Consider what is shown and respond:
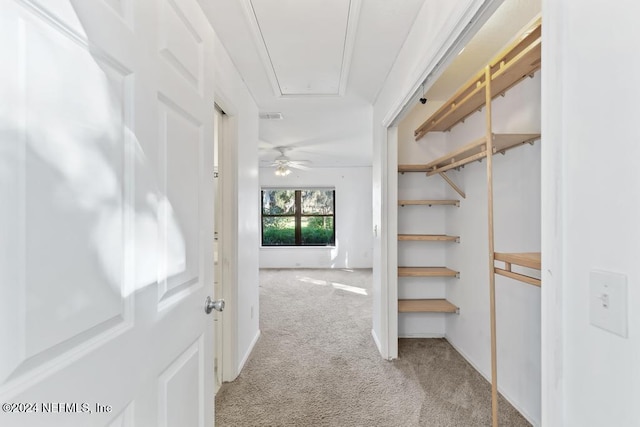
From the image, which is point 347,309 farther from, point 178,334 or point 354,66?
point 178,334

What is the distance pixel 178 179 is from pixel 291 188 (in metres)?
6.32

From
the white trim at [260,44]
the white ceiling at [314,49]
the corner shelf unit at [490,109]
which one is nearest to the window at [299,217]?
the white ceiling at [314,49]

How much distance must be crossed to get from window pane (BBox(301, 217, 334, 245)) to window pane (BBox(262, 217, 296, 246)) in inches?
10.9

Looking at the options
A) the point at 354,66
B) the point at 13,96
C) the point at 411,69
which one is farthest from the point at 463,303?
the point at 13,96

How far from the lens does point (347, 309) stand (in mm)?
4148

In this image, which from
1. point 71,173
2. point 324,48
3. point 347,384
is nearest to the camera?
point 71,173

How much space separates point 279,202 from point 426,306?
504cm

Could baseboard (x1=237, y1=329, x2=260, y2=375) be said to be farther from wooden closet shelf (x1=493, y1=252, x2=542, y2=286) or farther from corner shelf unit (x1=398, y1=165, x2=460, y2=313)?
wooden closet shelf (x1=493, y1=252, x2=542, y2=286)

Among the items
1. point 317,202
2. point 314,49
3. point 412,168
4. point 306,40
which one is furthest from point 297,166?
point 306,40

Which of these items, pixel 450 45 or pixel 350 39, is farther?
pixel 350 39

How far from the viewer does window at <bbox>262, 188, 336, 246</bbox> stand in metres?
7.39

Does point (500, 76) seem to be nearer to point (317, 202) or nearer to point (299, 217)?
point (317, 202)
